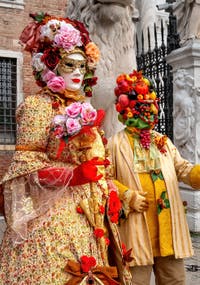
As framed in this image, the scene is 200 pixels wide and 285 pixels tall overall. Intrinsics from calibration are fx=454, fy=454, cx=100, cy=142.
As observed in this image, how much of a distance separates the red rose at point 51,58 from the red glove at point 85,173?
61 centimetres

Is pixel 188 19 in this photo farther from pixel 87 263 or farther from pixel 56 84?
pixel 87 263

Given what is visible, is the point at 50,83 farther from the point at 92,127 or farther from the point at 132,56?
the point at 132,56

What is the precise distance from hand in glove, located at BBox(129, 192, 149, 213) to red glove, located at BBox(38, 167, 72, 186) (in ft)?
1.80

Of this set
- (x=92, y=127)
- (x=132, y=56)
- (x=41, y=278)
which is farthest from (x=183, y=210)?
(x=132, y=56)

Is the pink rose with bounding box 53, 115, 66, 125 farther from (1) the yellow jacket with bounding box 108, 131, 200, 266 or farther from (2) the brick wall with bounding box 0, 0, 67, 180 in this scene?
(2) the brick wall with bounding box 0, 0, 67, 180

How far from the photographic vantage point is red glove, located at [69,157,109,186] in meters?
2.38

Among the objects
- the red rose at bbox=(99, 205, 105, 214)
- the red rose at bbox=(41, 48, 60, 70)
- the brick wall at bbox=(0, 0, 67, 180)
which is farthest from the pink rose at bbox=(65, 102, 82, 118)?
the brick wall at bbox=(0, 0, 67, 180)

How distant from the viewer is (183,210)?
2980 mm

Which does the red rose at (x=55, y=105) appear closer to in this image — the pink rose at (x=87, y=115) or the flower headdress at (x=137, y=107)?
the pink rose at (x=87, y=115)

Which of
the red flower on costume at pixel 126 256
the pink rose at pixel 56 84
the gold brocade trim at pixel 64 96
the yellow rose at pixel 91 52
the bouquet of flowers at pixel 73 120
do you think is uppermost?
the yellow rose at pixel 91 52

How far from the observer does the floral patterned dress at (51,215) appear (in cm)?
234

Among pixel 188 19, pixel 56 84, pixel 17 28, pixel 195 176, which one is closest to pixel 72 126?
pixel 56 84

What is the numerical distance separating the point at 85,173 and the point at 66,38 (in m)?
0.79

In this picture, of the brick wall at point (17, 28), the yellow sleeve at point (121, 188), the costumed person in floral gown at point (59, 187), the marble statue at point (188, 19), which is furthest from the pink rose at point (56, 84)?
the brick wall at point (17, 28)
